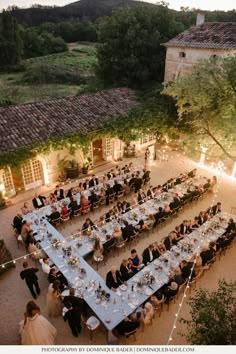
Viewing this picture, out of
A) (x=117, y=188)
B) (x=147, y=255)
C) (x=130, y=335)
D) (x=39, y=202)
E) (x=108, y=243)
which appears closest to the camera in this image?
(x=130, y=335)

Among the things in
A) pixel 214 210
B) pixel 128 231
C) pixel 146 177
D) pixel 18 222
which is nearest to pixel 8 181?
pixel 18 222

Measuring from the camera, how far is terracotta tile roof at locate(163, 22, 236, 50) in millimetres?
18828

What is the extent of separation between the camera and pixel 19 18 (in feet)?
184

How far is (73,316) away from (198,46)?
18.8 meters

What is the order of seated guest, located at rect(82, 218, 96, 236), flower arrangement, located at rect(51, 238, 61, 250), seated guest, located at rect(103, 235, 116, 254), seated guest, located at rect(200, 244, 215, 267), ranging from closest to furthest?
seated guest, located at rect(200, 244, 215, 267)
flower arrangement, located at rect(51, 238, 61, 250)
seated guest, located at rect(103, 235, 116, 254)
seated guest, located at rect(82, 218, 96, 236)

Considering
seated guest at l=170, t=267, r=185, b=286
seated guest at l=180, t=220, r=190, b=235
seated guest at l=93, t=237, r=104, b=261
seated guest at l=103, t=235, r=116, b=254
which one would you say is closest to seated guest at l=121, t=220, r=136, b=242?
seated guest at l=103, t=235, r=116, b=254

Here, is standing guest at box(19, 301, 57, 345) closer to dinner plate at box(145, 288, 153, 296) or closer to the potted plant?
dinner plate at box(145, 288, 153, 296)

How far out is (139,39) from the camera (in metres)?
23.3

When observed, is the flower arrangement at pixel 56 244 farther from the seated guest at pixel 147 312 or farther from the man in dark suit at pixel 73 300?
the seated guest at pixel 147 312

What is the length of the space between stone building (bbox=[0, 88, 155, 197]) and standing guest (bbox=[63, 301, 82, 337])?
29.1 feet

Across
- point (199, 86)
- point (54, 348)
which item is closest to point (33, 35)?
point (199, 86)

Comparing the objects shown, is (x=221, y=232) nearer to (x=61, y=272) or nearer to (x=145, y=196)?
(x=145, y=196)

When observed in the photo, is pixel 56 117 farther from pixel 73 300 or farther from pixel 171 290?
pixel 171 290

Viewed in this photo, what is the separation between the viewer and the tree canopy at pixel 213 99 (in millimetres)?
15656
